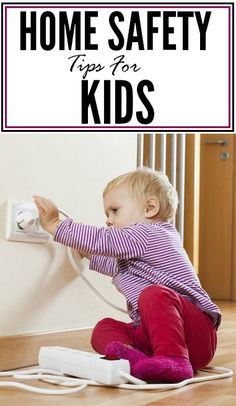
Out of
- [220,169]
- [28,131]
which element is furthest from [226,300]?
[28,131]

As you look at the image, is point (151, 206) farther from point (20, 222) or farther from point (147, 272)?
point (20, 222)

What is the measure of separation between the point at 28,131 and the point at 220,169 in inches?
107

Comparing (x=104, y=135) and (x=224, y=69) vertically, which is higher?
(x=224, y=69)

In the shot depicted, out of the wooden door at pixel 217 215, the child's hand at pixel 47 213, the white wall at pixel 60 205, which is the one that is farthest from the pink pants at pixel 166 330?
the wooden door at pixel 217 215

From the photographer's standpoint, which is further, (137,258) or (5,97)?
(5,97)

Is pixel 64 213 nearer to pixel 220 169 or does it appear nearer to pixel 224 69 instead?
pixel 224 69

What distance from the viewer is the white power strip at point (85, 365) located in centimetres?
116

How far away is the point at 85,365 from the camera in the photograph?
1183mm

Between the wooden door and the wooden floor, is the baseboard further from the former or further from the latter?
the wooden door

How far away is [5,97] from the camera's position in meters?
1.55

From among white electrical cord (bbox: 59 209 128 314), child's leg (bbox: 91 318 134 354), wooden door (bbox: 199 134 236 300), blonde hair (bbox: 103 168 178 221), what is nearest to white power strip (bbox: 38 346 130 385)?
child's leg (bbox: 91 318 134 354)

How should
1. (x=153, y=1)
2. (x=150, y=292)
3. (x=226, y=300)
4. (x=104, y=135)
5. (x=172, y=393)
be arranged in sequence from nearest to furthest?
(x=172, y=393) < (x=150, y=292) < (x=104, y=135) < (x=153, y=1) < (x=226, y=300)

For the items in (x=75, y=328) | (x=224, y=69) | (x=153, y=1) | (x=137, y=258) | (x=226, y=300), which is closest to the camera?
(x=137, y=258)

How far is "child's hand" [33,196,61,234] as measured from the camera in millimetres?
1359
